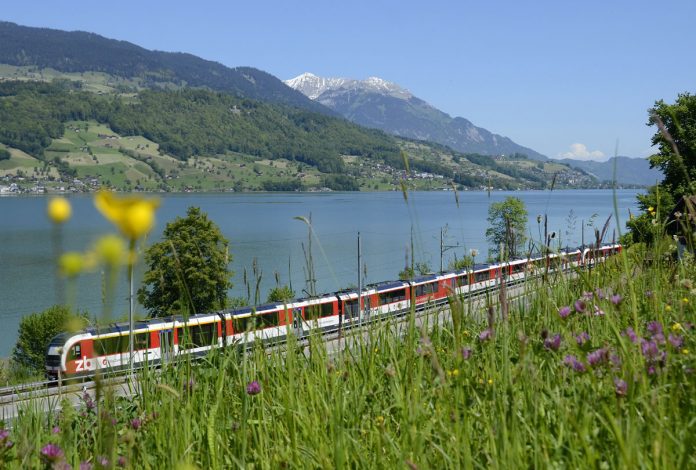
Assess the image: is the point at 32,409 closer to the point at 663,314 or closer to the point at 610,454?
the point at 610,454

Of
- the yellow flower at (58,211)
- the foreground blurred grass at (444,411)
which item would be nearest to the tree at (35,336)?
the foreground blurred grass at (444,411)

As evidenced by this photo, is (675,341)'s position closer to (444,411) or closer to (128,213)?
(444,411)

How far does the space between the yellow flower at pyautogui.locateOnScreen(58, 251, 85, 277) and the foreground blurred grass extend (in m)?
0.38

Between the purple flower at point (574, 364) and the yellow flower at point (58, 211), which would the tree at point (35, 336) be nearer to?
the purple flower at point (574, 364)

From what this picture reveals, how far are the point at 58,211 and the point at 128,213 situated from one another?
0.14 metres

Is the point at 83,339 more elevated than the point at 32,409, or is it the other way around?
the point at 32,409

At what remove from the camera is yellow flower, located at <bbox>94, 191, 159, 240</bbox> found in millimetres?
665

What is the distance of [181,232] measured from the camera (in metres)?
34.9

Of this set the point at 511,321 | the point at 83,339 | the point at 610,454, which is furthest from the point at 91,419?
the point at 83,339

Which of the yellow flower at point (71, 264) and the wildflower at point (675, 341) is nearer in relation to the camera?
the yellow flower at point (71, 264)

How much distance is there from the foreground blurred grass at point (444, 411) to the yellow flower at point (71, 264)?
0.38m

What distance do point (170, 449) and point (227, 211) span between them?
146 metres

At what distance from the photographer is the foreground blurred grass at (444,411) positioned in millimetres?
1531

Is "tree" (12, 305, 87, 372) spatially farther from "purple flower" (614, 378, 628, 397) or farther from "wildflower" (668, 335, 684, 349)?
"purple flower" (614, 378, 628, 397)
